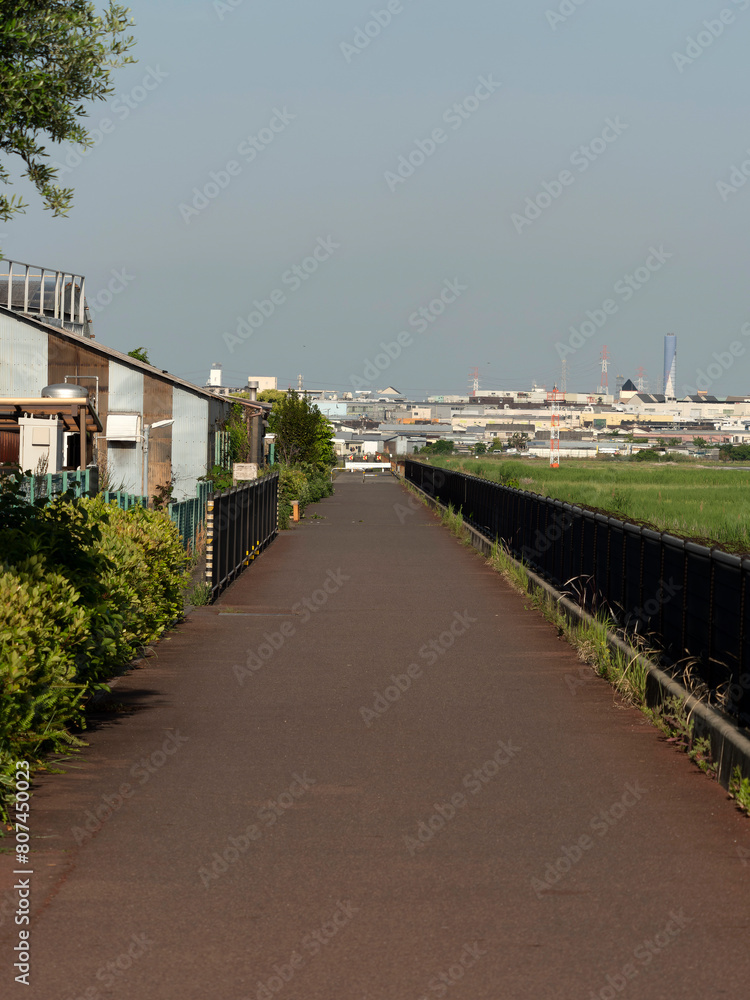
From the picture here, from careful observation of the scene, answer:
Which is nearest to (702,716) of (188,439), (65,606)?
(65,606)

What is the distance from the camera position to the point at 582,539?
1591 cm

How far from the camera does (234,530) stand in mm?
20203

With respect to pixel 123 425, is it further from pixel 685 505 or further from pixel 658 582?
pixel 658 582

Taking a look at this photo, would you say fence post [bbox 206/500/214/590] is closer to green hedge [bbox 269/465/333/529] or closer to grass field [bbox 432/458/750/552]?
grass field [bbox 432/458/750/552]

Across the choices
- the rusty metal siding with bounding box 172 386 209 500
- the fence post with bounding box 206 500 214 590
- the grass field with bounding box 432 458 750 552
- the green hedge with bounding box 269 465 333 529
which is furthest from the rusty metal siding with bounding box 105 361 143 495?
the fence post with bounding box 206 500 214 590

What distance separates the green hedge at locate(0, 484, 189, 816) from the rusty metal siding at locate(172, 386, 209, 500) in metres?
27.8

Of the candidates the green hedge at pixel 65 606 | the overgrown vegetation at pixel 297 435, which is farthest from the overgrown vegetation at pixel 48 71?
the overgrown vegetation at pixel 297 435

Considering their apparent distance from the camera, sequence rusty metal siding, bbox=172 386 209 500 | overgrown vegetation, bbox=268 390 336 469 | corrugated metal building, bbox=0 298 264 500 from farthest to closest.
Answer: overgrown vegetation, bbox=268 390 336 469 → rusty metal siding, bbox=172 386 209 500 → corrugated metal building, bbox=0 298 264 500

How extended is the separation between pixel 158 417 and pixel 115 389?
1.76 metres

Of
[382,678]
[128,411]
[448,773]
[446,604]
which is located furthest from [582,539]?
[128,411]

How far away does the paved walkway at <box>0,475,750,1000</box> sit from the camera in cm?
473

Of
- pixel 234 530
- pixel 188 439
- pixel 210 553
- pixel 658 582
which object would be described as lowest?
pixel 210 553

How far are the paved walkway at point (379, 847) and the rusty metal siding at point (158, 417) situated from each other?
28.7m

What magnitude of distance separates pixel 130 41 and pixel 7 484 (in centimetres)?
354
